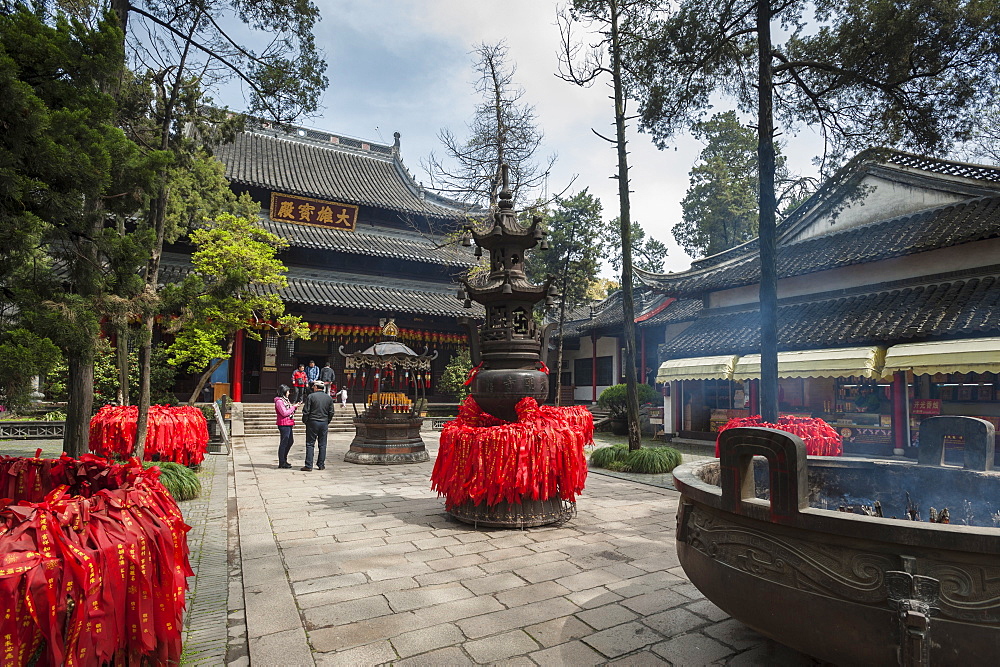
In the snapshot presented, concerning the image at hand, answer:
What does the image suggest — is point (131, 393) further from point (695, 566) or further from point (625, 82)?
point (695, 566)

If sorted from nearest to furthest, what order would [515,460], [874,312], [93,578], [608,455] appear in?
[93,578] → [515,460] → [608,455] → [874,312]

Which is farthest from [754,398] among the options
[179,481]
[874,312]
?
[179,481]

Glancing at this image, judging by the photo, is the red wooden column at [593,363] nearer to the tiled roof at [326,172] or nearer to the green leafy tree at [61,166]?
the tiled roof at [326,172]

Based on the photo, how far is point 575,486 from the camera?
225 inches

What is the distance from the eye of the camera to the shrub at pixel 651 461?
956 centimetres

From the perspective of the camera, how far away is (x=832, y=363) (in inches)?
436

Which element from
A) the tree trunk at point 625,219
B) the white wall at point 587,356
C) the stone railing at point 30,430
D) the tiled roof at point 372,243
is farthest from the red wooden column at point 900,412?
the stone railing at point 30,430

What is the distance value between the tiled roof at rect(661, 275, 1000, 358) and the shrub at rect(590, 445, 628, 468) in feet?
16.4

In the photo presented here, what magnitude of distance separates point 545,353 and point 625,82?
22.9 feet

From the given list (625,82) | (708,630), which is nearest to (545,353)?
(708,630)

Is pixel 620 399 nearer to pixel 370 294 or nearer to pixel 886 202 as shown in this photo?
pixel 886 202

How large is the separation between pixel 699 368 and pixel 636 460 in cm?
521

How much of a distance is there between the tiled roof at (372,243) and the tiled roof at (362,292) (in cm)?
121

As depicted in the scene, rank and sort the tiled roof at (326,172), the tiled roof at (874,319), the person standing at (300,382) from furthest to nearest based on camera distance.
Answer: the tiled roof at (326,172) → the person standing at (300,382) → the tiled roof at (874,319)
